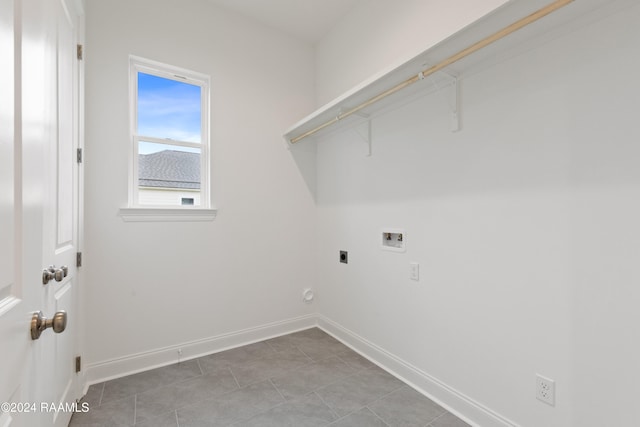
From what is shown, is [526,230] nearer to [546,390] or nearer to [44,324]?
[546,390]

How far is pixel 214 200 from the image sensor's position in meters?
2.56

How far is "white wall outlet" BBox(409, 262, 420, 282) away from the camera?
6.61 ft

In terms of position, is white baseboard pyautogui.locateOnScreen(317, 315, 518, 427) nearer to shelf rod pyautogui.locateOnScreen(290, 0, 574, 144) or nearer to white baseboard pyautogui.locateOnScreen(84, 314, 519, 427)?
white baseboard pyautogui.locateOnScreen(84, 314, 519, 427)

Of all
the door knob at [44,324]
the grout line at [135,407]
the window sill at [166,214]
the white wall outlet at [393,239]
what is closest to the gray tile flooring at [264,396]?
the grout line at [135,407]

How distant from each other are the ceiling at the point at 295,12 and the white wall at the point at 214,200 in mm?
109

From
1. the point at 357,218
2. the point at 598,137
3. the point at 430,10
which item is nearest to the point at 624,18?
the point at 598,137

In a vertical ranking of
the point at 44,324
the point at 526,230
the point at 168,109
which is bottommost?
the point at 44,324

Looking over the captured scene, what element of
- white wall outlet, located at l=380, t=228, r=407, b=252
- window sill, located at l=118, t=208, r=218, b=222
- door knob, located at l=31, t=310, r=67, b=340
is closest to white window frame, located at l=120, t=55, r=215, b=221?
window sill, located at l=118, t=208, r=218, b=222

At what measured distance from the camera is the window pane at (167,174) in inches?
→ 92.3

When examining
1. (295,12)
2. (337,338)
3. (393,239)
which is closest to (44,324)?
(393,239)

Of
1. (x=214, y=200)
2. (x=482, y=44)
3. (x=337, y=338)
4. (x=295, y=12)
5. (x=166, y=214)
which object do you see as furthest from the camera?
(x=337, y=338)

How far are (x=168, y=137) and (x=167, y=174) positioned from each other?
32 cm

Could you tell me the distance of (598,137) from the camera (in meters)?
1.23

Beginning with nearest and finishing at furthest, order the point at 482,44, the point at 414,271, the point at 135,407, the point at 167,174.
Answer: the point at 482,44
the point at 135,407
the point at 414,271
the point at 167,174
